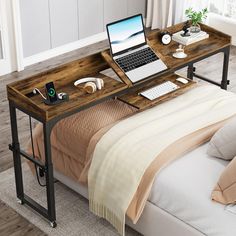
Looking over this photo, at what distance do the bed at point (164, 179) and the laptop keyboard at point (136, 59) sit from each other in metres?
0.25

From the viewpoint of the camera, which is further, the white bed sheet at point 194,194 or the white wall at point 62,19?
the white wall at point 62,19

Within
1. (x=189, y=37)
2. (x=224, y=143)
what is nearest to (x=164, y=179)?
(x=224, y=143)

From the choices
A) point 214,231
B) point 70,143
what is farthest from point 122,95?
point 214,231

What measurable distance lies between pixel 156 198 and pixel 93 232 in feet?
1.81

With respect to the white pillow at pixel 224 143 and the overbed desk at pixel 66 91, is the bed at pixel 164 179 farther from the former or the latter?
the overbed desk at pixel 66 91

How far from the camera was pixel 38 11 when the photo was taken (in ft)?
18.7

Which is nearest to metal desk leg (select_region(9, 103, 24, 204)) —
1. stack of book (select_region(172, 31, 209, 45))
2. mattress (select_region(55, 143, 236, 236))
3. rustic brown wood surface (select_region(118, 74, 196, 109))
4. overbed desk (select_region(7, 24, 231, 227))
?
overbed desk (select_region(7, 24, 231, 227))

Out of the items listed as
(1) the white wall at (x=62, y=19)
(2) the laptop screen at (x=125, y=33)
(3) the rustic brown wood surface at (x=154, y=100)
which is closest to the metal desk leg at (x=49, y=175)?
(3) the rustic brown wood surface at (x=154, y=100)

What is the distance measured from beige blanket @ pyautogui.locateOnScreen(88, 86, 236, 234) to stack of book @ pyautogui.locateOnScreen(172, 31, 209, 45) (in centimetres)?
72

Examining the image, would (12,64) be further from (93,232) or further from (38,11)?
(93,232)

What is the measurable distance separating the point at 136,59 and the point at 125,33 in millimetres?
183

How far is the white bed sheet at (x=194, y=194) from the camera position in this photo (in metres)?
2.96

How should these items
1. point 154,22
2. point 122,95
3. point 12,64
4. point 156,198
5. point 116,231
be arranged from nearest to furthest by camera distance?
point 156,198 < point 116,231 < point 122,95 < point 12,64 < point 154,22

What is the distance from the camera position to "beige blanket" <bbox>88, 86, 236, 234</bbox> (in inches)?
128
